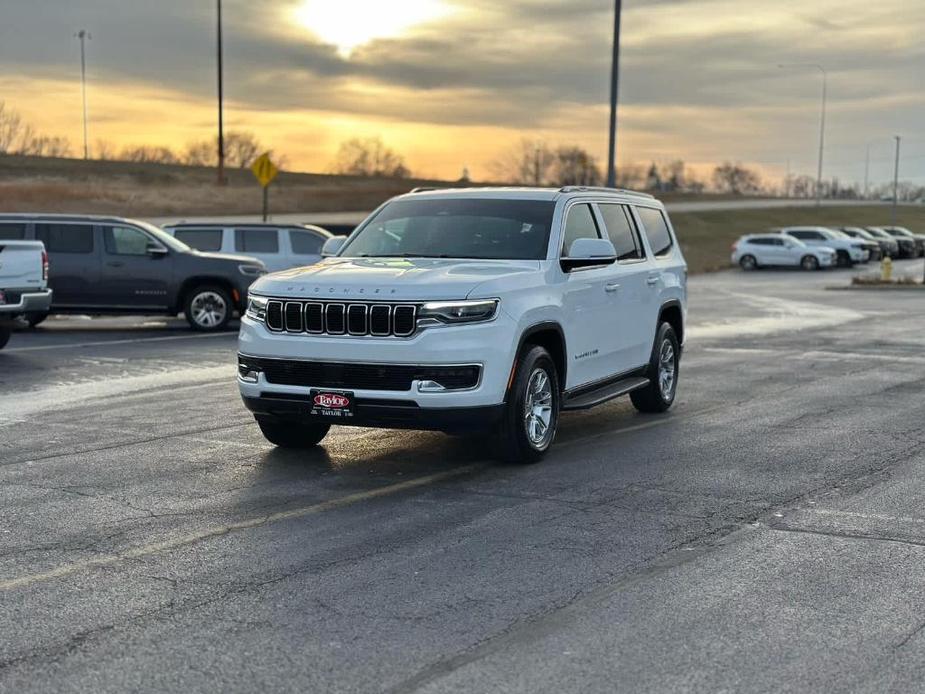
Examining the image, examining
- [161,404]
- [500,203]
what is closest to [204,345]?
[161,404]

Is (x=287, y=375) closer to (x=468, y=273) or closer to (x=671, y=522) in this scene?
(x=468, y=273)

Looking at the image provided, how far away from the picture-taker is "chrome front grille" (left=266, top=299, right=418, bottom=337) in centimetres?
831

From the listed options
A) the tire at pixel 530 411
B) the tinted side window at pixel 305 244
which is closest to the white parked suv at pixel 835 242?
the tinted side window at pixel 305 244

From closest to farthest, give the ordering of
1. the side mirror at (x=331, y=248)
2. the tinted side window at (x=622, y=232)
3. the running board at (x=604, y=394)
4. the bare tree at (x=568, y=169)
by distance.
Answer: the running board at (x=604, y=394)
the side mirror at (x=331, y=248)
the tinted side window at (x=622, y=232)
the bare tree at (x=568, y=169)

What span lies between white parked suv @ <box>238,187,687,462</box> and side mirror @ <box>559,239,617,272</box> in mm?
10

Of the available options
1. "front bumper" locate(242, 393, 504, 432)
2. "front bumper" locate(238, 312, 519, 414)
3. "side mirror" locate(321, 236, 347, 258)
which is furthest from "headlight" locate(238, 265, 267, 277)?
"front bumper" locate(242, 393, 504, 432)

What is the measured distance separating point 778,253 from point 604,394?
147 ft

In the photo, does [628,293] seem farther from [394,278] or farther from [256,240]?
[256,240]

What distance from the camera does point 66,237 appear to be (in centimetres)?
2102

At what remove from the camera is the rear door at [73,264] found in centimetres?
2075

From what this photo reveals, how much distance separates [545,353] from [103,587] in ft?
13.1

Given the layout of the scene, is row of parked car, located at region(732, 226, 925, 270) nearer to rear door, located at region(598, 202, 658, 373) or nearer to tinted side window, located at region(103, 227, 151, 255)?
tinted side window, located at region(103, 227, 151, 255)

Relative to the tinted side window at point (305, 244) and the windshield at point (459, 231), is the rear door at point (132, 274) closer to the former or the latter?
the tinted side window at point (305, 244)

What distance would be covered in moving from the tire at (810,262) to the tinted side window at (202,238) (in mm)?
34250
